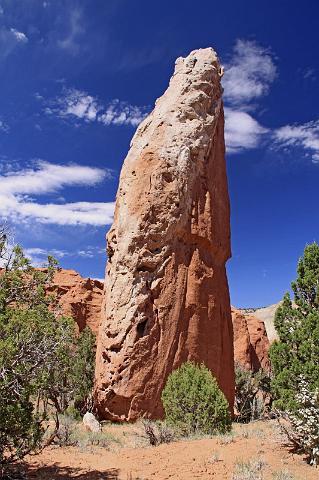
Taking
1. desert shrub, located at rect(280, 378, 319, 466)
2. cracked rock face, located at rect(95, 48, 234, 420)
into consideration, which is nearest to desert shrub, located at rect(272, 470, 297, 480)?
desert shrub, located at rect(280, 378, 319, 466)

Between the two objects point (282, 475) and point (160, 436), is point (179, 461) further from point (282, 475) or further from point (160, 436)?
point (160, 436)

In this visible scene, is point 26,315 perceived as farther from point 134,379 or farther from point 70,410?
point 70,410

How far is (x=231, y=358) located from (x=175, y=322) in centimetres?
371

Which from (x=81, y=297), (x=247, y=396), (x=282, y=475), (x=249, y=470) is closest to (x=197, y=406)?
(x=249, y=470)

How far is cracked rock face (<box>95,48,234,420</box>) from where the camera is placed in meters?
15.0

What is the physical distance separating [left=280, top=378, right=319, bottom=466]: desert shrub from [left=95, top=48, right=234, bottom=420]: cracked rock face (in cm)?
691

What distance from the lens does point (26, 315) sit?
21.4ft

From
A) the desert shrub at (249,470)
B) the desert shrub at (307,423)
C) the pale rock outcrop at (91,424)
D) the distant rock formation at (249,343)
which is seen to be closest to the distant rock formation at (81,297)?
the distant rock formation at (249,343)

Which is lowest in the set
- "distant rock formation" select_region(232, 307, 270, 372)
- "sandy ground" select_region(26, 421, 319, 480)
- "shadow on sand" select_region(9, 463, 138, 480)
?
"shadow on sand" select_region(9, 463, 138, 480)

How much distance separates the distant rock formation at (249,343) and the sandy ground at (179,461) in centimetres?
2185

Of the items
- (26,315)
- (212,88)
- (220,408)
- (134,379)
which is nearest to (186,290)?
(134,379)

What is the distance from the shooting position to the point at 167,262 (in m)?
16.1

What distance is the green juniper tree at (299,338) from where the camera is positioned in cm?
923

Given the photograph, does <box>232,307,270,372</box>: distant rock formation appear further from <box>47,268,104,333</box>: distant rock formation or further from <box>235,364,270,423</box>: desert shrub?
<box>47,268,104,333</box>: distant rock formation
